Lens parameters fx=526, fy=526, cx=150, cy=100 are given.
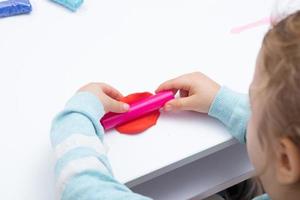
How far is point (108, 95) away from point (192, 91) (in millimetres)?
96

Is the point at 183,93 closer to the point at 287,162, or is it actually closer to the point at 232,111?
the point at 232,111

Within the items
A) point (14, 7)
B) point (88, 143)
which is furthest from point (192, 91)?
point (14, 7)

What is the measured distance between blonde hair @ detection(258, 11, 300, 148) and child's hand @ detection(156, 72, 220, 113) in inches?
5.5

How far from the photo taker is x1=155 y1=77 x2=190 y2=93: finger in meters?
0.60

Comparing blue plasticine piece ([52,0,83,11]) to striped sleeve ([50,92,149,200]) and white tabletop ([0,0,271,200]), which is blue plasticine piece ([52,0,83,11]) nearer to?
white tabletop ([0,0,271,200])

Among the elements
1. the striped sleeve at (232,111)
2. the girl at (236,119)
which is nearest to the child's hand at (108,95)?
the girl at (236,119)

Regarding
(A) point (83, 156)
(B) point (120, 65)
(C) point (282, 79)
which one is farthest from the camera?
(B) point (120, 65)

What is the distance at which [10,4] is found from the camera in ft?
2.35

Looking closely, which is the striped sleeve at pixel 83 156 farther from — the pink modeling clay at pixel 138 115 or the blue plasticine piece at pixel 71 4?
the blue plasticine piece at pixel 71 4

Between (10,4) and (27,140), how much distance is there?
25 cm

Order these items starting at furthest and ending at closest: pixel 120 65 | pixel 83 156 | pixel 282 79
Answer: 1. pixel 120 65
2. pixel 83 156
3. pixel 282 79

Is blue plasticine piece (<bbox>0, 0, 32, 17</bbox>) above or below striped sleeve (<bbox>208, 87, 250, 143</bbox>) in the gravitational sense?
above

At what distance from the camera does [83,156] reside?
53 centimetres

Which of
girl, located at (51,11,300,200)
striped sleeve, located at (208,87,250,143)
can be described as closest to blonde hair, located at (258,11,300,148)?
girl, located at (51,11,300,200)
